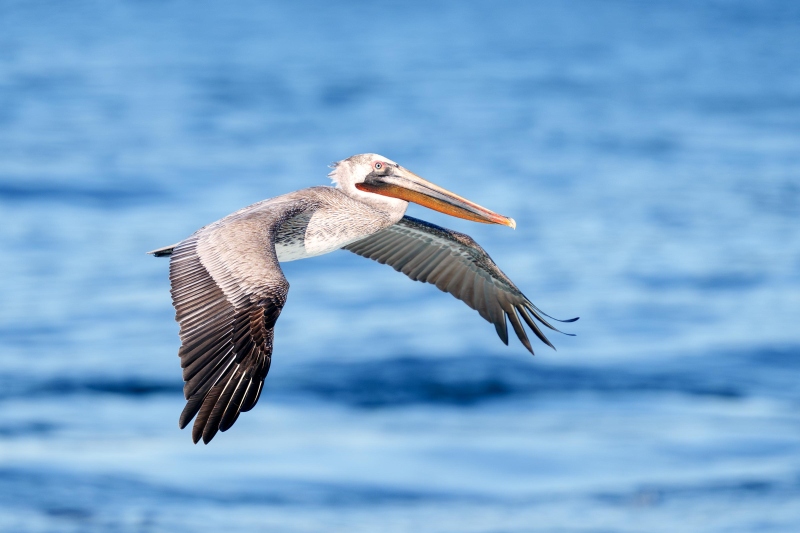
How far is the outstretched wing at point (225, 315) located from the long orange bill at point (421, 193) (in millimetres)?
1296

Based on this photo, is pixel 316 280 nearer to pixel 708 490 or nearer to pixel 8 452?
pixel 8 452

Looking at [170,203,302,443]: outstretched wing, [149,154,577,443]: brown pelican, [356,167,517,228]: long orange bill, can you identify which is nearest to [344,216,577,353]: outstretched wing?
[149,154,577,443]: brown pelican

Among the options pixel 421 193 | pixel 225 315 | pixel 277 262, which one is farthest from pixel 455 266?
pixel 225 315

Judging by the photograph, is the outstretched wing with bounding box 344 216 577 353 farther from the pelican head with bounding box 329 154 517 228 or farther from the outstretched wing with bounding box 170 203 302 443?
the outstretched wing with bounding box 170 203 302 443

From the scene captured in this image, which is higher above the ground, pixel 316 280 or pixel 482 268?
pixel 316 280

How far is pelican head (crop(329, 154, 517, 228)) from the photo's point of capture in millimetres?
9070

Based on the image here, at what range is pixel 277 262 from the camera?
7.56 meters

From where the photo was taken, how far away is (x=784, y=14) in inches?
1715

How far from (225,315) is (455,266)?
3.30 metres

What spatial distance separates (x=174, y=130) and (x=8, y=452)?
20.0m

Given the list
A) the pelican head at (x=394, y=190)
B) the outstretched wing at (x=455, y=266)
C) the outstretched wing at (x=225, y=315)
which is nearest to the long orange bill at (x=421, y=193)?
the pelican head at (x=394, y=190)

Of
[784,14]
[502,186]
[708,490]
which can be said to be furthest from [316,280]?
[784,14]

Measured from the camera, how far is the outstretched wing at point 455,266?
395 inches

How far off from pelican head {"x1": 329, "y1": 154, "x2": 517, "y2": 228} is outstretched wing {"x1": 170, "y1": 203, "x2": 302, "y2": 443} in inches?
48.3
